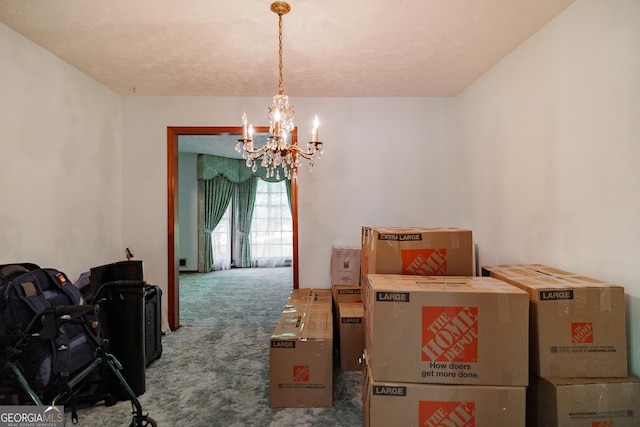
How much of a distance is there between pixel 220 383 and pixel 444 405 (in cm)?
162

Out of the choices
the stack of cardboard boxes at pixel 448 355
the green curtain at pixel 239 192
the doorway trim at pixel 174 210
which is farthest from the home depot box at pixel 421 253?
the green curtain at pixel 239 192

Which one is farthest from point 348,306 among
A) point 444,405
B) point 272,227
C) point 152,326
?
point 272,227

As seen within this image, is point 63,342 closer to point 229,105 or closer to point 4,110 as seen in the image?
point 4,110

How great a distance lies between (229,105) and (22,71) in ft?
5.34

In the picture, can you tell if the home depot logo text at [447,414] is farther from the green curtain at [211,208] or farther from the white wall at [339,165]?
the green curtain at [211,208]

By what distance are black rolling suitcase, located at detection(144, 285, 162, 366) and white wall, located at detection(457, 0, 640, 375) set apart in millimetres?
2931

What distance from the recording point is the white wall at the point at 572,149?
59.1 inches

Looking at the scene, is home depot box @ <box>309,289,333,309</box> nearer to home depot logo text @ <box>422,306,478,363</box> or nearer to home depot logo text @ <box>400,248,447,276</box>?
home depot logo text @ <box>400,248,447,276</box>

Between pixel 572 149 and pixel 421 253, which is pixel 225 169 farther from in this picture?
pixel 572 149

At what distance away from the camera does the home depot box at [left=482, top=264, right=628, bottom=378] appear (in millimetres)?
1396

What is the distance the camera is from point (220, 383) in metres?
2.28

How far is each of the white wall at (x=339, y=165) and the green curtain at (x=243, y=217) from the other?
372 cm

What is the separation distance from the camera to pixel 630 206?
149cm

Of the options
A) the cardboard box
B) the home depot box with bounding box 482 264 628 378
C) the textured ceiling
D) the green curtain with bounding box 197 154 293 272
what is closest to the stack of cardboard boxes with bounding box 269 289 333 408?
the cardboard box
